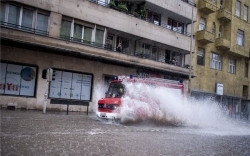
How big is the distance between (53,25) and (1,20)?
341cm

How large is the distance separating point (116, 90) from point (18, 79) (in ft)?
26.6

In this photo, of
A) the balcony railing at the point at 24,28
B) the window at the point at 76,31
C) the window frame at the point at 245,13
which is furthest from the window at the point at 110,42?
the window frame at the point at 245,13

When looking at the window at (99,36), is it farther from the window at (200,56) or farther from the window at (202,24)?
the window at (202,24)

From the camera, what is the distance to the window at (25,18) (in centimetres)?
1689

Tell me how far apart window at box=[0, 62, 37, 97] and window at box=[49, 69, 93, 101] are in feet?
4.80

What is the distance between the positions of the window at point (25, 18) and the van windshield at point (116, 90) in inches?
320

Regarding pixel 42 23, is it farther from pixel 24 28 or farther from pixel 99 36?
pixel 99 36

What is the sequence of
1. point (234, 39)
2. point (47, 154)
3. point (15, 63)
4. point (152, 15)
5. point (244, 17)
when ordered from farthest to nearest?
1. point (244, 17)
2. point (234, 39)
3. point (152, 15)
4. point (15, 63)
5. point (47, 154)

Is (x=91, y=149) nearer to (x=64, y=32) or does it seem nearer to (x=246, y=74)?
(x=64, y=32)

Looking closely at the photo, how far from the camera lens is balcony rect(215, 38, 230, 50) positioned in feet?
102

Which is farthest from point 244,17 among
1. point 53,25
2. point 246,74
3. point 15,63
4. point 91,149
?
point 91,149

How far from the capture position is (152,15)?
25.8 m

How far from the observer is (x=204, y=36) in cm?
2842

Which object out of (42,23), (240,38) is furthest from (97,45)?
(240,38)
